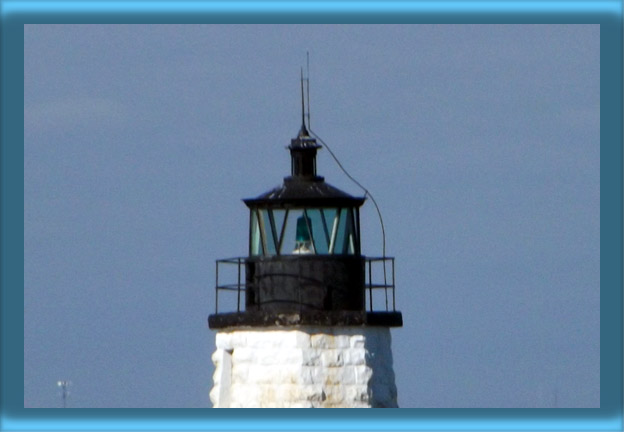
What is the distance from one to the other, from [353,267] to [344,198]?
604 millimetres

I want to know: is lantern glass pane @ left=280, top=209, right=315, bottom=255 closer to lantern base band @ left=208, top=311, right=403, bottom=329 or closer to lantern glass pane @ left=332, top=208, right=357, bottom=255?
lantern glass pane @ left=332, top=208, right=357, bottom=255

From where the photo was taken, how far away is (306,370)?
19.3m

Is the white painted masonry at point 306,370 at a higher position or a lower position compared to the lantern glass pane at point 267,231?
lower

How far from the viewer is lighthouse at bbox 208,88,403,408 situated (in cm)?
1931

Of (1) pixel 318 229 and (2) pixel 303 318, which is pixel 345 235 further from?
(2) pixel 303 318

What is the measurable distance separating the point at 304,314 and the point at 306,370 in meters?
0.47

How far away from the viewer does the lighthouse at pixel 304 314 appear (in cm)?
1931

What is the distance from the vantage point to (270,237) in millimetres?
19734

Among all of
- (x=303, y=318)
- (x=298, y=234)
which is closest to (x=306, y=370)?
(x=303, y=318)

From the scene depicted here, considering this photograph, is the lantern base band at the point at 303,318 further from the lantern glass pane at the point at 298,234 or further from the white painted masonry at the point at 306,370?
the lantern glass pane at the point at 298,234
